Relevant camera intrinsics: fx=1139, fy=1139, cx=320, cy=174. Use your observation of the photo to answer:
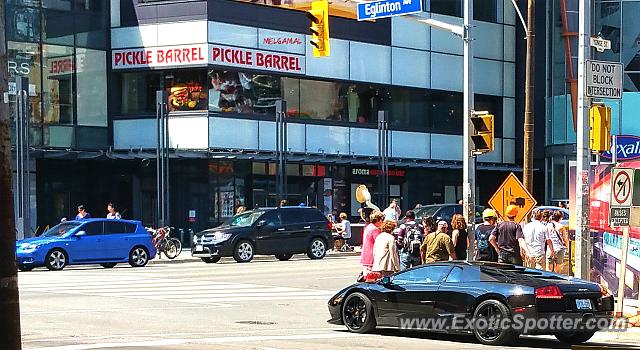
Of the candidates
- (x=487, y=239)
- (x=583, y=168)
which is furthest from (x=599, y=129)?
(x=487, y=239)

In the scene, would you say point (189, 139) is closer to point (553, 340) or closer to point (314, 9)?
point (314, 9)

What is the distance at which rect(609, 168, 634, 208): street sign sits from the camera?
17234 millimetres

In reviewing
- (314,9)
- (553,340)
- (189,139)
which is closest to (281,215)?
(189,139)

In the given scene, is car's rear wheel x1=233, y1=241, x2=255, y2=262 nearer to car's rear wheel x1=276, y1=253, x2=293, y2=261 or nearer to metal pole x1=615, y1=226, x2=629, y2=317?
car's rear wheel x1=276, y1=253, x2=293, y2=261

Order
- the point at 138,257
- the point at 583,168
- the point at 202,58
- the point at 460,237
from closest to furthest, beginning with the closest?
the point at 583,168, the point at 460,237, the point at 138,257, the point at 202,58

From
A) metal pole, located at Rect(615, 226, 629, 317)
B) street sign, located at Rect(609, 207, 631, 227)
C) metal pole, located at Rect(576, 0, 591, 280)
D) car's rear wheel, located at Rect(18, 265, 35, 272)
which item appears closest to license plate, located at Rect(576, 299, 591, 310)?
metal pole, located at Rect(615, 226, 629, 317)

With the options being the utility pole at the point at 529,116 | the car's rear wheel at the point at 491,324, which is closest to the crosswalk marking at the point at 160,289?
the utility pole at the point at 529,116

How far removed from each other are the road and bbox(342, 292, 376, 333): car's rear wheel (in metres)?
0.22

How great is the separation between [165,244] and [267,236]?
4180 millimetres

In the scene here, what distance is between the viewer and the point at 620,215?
681 inches

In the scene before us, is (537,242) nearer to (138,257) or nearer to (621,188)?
(621,188)

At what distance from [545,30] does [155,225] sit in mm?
21833

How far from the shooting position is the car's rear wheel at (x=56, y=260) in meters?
31.9

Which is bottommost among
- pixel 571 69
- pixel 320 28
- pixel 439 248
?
pixel 439 248
